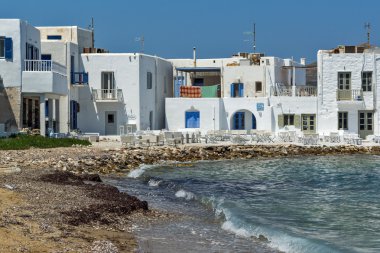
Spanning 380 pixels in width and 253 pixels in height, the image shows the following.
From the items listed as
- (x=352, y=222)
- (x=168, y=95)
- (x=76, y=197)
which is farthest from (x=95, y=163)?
(x=168, y=95)

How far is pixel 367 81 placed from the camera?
4288cm

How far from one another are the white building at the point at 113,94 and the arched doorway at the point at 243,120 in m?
5.59

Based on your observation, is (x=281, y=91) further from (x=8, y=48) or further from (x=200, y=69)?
(x=8, y=48)

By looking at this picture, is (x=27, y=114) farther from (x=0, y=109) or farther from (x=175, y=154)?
(x=175, y=154)

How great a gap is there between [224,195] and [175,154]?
42.5ft

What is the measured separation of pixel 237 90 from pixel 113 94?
28.9 ft

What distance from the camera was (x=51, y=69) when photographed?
33781 mm

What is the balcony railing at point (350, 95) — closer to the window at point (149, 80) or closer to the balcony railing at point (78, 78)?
the window at point (149, 80)

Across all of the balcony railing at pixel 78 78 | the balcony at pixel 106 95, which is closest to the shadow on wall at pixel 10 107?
the balcony railing at pixel 78 78

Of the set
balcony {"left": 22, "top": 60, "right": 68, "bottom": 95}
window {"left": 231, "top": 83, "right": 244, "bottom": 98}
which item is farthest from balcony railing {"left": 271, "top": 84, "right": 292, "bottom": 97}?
balcony {"left": 22, "top": 60, "right": 68, "bottom": 95}

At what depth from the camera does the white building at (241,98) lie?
144ft

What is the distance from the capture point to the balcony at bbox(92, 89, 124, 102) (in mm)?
43188

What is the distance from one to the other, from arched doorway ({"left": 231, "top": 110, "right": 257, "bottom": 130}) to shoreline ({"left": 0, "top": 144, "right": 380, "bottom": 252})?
1619 centimetres

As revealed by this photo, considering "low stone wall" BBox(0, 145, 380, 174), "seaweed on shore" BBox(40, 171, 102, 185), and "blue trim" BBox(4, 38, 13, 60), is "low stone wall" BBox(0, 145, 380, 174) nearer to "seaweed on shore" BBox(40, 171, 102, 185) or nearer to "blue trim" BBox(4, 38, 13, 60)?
"seaweed on shore" BBox(40, 171, 102, 185)
